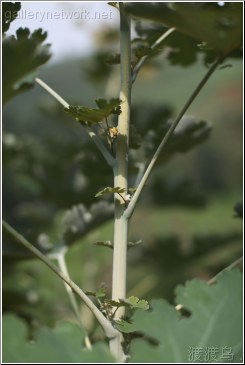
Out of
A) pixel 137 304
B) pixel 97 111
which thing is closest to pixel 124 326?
pixel 137 304

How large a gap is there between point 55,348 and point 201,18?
1.09 feet

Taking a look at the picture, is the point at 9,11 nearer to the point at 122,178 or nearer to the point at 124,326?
the point at 122,178

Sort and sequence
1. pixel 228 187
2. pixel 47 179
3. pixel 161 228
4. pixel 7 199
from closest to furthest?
pixel 47 179 < pixel 7 199 < pixel 161 228 < pixel 228 187

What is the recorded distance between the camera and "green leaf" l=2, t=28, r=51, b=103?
62cm

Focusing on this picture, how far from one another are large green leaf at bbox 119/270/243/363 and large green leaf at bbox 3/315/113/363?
0.12 ft

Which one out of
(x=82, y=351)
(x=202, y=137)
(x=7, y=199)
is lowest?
(x=82, y=351)

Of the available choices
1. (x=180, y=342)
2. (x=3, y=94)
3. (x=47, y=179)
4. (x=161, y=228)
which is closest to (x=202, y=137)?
(x=3, y=94)

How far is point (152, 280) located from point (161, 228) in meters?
5.66

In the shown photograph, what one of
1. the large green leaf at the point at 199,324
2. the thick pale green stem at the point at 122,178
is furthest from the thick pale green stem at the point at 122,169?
the large green leaf at the point at 199,324

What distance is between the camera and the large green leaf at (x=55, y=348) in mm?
467

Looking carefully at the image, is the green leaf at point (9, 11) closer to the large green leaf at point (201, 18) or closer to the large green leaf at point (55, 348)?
the large green leaf at point (201, 18)

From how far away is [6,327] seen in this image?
511 millimetres

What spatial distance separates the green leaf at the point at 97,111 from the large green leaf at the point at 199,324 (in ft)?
0.67

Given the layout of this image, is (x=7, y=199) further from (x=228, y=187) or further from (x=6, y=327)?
(x=6, y=327)
